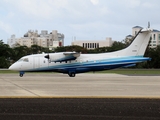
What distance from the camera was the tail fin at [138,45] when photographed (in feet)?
121

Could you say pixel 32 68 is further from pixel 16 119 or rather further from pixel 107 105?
pixel 16 119

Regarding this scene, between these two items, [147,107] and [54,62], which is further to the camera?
[54,62]

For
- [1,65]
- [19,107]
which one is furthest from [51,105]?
[1,65]

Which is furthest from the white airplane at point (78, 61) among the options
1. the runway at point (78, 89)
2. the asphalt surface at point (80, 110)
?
the asphalt surface at point (80, 110)

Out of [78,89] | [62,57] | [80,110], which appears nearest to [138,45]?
[62,57]

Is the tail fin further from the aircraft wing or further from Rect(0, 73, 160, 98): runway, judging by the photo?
Rect(0, 73, 160, 98): runway

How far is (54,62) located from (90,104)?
23401 mm

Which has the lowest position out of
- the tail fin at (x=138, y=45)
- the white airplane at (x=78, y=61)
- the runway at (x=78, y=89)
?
the runway at (x=78, y=89)

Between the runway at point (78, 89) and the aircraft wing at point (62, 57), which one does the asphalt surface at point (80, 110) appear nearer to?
the runway at point (78, 89)

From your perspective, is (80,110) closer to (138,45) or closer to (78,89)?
(78,89)

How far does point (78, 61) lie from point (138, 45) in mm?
6349

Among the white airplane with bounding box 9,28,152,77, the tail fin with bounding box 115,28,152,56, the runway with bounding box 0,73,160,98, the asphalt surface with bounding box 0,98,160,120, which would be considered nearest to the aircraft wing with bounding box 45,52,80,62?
the white airplane with bounding box 9,28,152,77

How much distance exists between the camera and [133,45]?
37.2m

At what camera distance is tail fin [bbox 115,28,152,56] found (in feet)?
121
